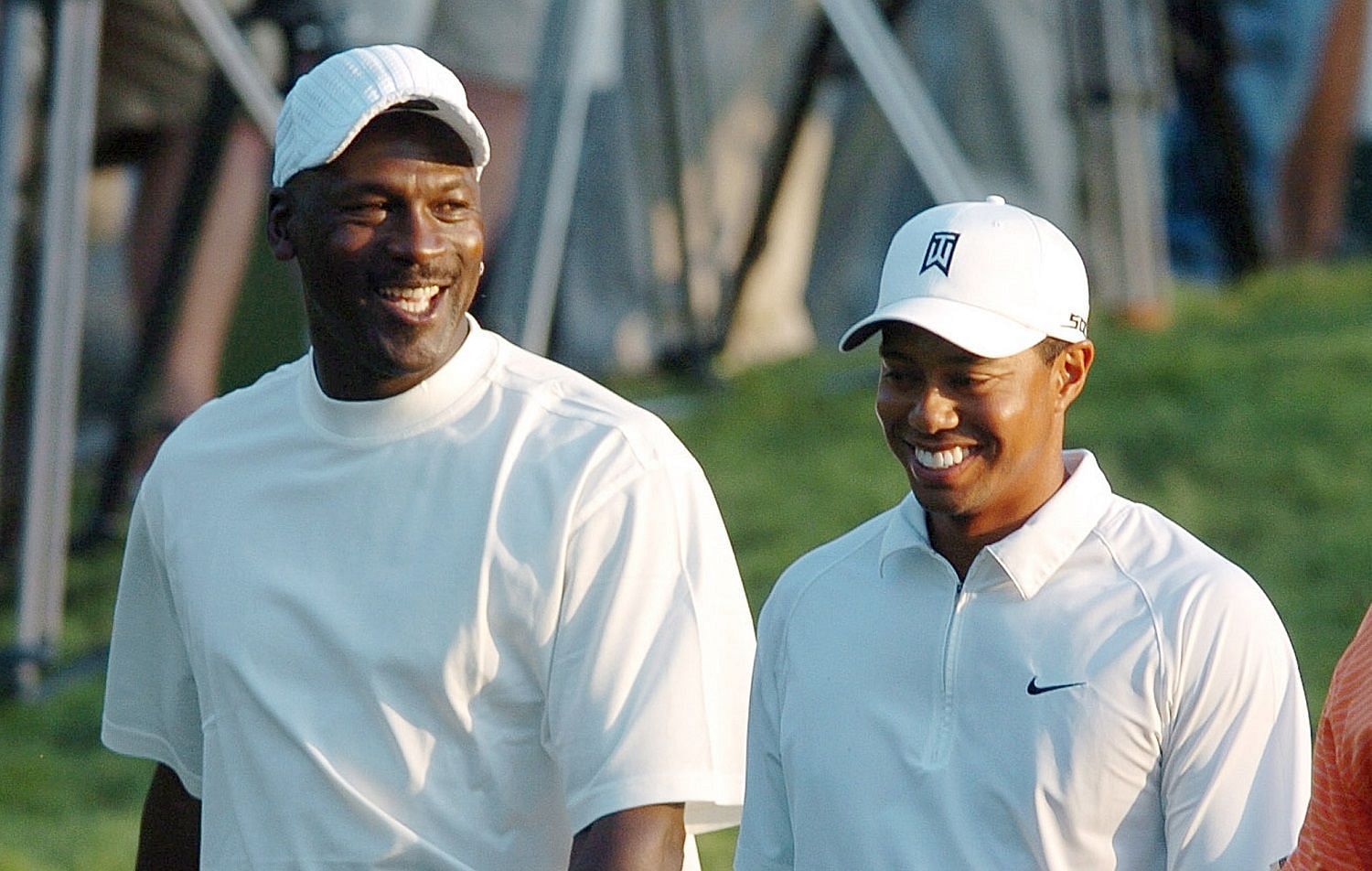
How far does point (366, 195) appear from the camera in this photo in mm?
2830

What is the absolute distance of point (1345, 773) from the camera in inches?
73.4

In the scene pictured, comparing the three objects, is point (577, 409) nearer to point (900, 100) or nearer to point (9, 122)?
point (9, 122)

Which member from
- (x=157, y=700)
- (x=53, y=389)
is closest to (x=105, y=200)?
(x=53, y=389)

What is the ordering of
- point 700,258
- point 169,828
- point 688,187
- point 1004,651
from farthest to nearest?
point 700,258
point 688,187
point 169,828
point 1004,651

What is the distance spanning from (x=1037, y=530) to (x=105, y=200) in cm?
671

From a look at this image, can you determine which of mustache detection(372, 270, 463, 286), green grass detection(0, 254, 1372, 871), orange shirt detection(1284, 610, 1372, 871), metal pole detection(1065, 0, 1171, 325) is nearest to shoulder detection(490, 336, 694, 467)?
mustache detection(372, 270, 463, 286)

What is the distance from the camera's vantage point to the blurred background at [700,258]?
528cm

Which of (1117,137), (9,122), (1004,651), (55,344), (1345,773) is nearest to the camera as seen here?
(1345,773)

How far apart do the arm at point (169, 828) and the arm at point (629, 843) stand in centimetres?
62

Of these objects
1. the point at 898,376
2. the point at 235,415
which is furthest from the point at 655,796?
the point at 235,415

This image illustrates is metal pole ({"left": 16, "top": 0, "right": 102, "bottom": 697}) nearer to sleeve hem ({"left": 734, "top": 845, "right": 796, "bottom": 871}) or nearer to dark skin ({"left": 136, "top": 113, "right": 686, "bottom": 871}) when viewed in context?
dark skin ({"left": 136, "top": 113, "right": 686, "bottom": 871})

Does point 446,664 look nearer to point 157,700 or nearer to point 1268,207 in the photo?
point 157,700

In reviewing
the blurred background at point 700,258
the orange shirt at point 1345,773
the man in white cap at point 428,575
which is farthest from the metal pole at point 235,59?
the orange shirt at point 1345,773

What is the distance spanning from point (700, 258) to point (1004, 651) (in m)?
4.72
